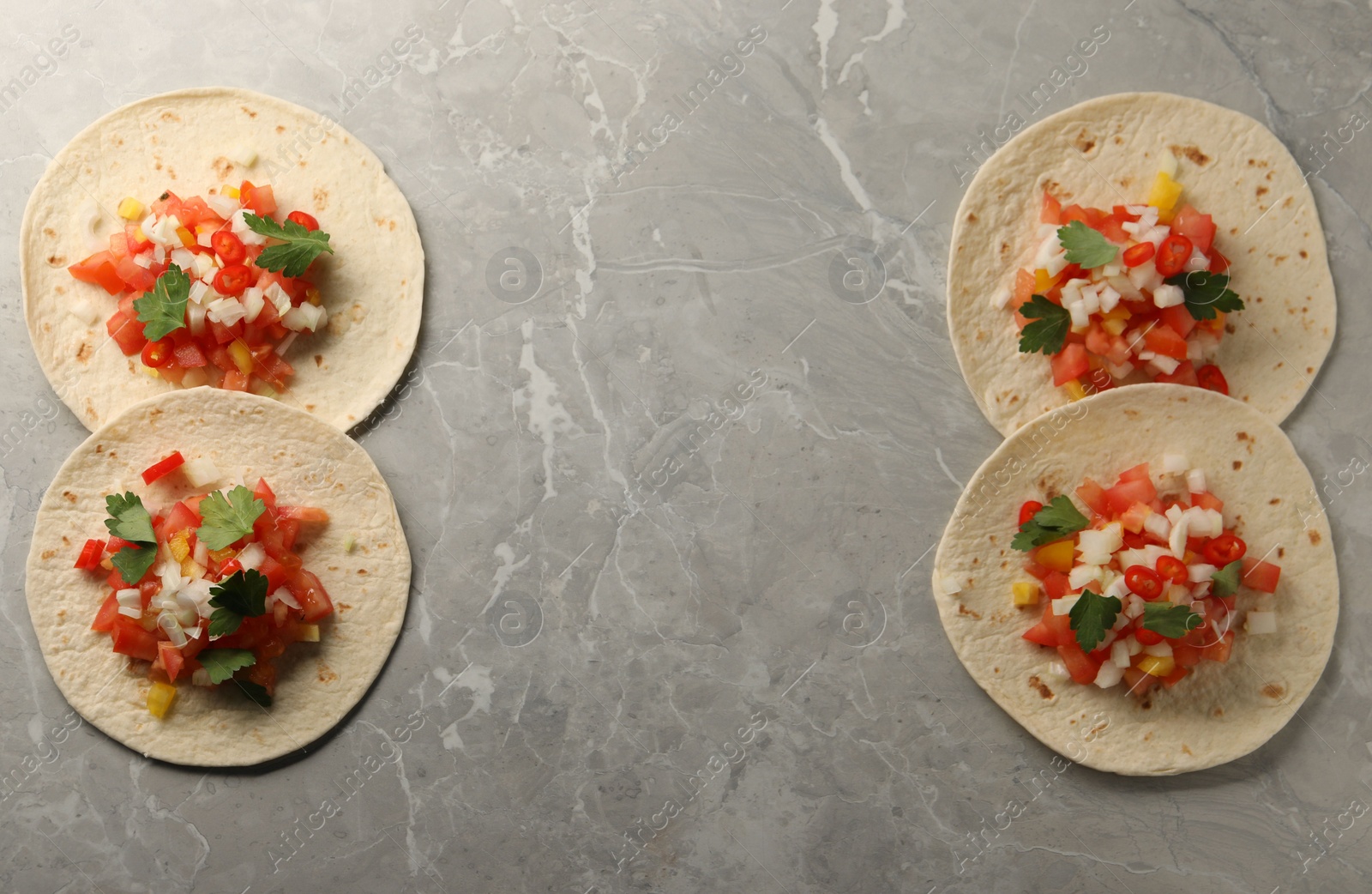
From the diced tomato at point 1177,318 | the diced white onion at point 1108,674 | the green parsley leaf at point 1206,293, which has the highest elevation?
the green parsley leaf at point 1206,293

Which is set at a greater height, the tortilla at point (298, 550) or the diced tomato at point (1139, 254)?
the diced tomato at point (1139, 254)

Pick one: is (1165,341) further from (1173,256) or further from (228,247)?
(228,247)

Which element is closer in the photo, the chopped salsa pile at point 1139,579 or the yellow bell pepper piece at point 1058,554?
the chopped salsa pile at point 1139,579

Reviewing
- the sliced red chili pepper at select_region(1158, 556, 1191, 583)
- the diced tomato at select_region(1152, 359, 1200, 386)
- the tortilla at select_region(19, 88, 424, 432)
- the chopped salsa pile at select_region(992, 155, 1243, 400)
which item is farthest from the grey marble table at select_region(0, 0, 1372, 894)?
the sliced red chili pepper at select_region(1158, 556, 1191, 583)

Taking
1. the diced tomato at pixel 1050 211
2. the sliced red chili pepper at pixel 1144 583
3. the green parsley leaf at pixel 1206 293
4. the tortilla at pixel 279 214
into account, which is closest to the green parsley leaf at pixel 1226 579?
the sliced red chili pepper at pixel 1144 583

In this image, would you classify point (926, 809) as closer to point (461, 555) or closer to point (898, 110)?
point (461, 555)

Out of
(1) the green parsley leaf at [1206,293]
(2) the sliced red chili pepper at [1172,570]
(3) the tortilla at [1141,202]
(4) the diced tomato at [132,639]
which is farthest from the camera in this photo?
(3) the tortilla at [1141,202]

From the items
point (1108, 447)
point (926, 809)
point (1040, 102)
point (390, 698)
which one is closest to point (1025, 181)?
point (1040, 102)

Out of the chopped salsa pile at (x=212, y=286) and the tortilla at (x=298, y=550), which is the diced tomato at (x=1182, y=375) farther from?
the chopped salsa pile at (x=212, y=286)
